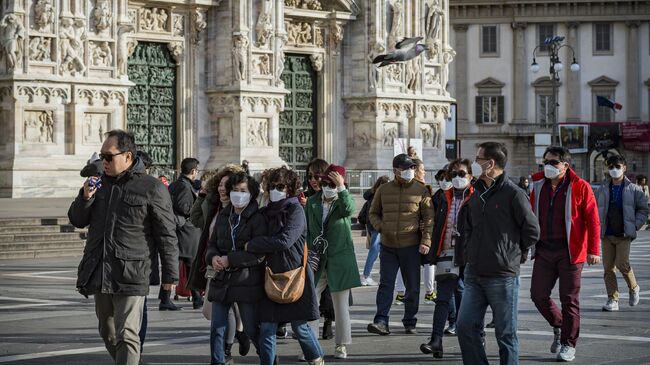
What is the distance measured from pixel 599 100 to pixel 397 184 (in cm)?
6288

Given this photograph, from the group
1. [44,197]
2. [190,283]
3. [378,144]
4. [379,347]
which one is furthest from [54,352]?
[378,144]

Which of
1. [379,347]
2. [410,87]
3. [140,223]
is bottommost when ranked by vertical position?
[379,347]

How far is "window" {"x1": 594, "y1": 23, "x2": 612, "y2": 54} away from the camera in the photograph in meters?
80.1

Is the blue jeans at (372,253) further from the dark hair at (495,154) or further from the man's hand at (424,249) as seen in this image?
the dark hair at (495,154)

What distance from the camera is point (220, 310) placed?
1207 cm

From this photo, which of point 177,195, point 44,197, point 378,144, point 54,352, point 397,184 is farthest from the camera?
point 378,144

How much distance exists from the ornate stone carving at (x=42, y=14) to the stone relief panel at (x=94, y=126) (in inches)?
98.4

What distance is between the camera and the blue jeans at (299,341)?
11.7 meters

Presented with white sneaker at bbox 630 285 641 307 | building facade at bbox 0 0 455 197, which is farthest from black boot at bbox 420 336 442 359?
building facade at bbox 0 0 455 197

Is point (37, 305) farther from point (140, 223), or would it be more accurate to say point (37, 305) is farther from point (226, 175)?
point (140, 223)

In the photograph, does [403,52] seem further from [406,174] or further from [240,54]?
[406,174]

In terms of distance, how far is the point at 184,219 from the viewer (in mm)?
18031

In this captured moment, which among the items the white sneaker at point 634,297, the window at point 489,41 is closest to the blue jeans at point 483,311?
the white sneaker at point 634,297

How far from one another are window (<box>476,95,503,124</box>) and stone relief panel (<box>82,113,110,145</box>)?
155 ft
